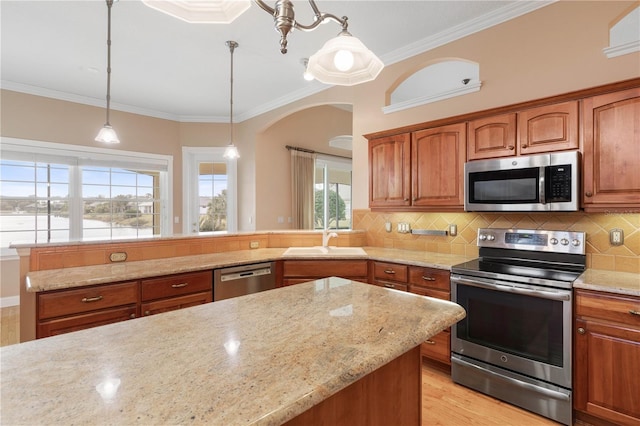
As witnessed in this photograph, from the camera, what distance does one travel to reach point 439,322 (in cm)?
114

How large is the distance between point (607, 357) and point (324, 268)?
2023 millimetres

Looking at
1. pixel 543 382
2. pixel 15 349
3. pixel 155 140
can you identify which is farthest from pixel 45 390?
pixel 155 140

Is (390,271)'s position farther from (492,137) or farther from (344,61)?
(344,61)

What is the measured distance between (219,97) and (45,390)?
4.72 meters

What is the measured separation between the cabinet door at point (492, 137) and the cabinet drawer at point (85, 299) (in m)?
2.82

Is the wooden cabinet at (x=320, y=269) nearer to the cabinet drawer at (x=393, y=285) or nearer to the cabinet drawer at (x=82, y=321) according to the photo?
the cabinet drawer at (x=393, y=285)

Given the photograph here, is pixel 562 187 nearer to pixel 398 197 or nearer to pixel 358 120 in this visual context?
pixel 398 197

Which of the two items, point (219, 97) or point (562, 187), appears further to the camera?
point (219, 97)

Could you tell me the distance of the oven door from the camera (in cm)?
195

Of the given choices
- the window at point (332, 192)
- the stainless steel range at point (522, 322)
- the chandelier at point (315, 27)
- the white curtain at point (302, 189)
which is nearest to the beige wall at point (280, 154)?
the white curtain at point (302, 189)

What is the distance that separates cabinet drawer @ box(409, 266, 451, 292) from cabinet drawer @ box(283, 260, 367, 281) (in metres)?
0.48

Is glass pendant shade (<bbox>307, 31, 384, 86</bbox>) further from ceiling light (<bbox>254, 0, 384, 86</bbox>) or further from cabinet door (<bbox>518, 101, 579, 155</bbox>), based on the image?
cabinet door (<bbox>518, 101, 579, 155</bbox>)

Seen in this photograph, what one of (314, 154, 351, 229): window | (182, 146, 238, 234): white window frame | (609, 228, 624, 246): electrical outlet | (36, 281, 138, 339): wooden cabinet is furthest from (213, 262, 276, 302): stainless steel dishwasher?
(314, 154, 351, 229): window

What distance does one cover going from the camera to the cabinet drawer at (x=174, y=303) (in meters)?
2.23
